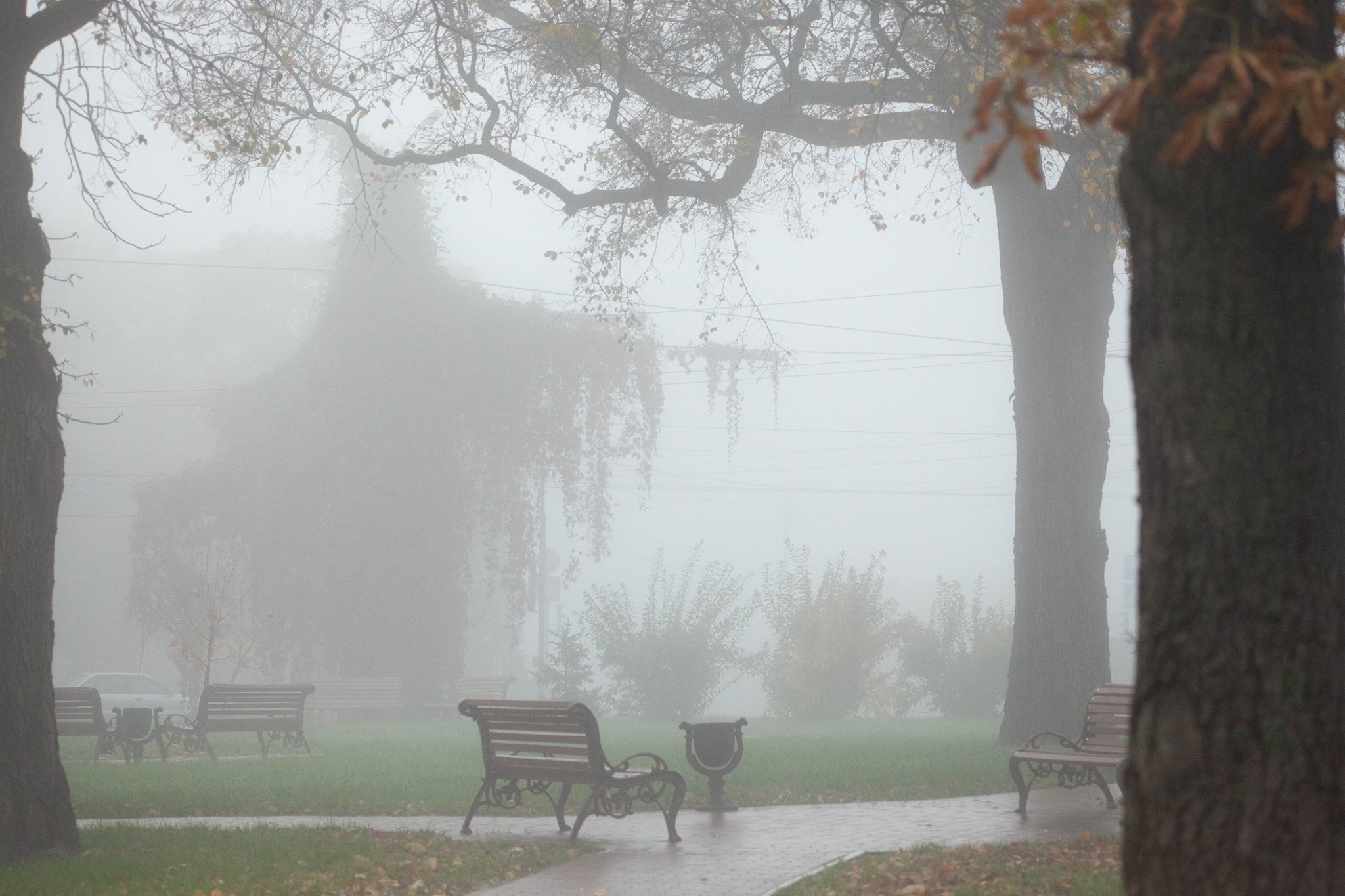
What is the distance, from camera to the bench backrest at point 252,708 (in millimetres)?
17969

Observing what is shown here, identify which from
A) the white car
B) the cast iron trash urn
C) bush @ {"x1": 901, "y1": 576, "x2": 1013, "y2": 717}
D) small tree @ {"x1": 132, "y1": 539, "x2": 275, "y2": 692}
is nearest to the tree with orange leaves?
the cast iron trash urn

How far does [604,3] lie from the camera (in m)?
15.1

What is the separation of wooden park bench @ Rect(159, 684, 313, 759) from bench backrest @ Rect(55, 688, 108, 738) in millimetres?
881

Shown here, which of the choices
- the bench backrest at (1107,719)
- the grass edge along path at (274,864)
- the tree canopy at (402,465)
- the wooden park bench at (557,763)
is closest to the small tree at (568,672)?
the tree canopy at (402,465)

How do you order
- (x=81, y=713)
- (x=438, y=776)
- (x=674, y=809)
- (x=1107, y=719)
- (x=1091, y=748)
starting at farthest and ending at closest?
(x=81, y=713) → (x=438, y=776) → (x=1107, y=719) → (x=1091, y=748) → (x=674, y=809)

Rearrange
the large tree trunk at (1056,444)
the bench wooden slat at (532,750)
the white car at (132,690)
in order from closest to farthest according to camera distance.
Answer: the bench wooden slat at (532,750) < the large tree trunk at (1056,444) < the white car at (132,690)

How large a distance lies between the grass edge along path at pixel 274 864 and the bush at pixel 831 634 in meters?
18.2

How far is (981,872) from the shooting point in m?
7.07

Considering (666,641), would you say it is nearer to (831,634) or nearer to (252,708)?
(831,634)

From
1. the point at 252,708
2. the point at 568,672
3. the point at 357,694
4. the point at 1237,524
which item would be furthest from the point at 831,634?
the point at 1237,524

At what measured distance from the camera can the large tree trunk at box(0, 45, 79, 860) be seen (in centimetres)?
810

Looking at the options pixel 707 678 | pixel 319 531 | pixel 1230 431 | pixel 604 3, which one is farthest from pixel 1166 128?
pixel 319 531

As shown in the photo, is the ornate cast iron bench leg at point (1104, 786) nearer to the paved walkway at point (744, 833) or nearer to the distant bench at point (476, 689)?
the paved walkway at point (744, 833)

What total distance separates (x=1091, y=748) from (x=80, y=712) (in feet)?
43.2
